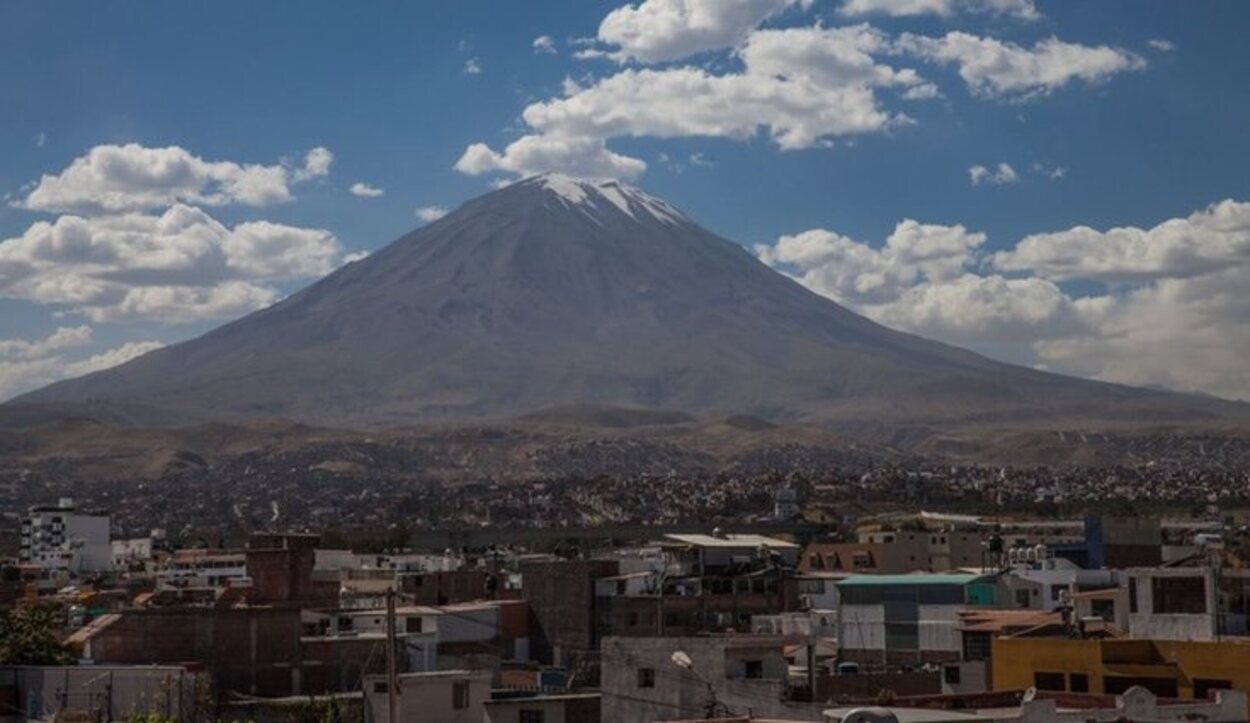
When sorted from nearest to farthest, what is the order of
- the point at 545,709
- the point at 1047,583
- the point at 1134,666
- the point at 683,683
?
the point at 1134,666
the point at 683,683
the point at 545,709
the point at 1047,583

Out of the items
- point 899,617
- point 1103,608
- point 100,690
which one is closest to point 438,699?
point 100,690

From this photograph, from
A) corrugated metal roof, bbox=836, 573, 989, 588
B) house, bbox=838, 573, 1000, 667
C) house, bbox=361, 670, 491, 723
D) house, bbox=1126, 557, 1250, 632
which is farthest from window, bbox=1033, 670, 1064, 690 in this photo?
corrugated metal roof, bbox=836, 573, 989, 588

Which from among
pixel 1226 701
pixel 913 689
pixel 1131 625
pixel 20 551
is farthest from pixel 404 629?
pixel 20 551

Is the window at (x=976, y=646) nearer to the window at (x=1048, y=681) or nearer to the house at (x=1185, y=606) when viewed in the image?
the house at (x=1185, y=606)

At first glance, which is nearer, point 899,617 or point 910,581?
point 899,617

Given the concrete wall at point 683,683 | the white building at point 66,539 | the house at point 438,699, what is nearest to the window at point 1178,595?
the concrete wall at point 683,683

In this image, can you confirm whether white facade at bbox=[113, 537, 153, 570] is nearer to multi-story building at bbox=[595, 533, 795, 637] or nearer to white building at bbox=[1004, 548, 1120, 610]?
multi-story building at bbox=[595, 533, 795, 637]

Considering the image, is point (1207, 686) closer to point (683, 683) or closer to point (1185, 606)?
point (1185, 606)

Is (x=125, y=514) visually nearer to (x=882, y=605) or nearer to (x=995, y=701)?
(x=882, y=605)
